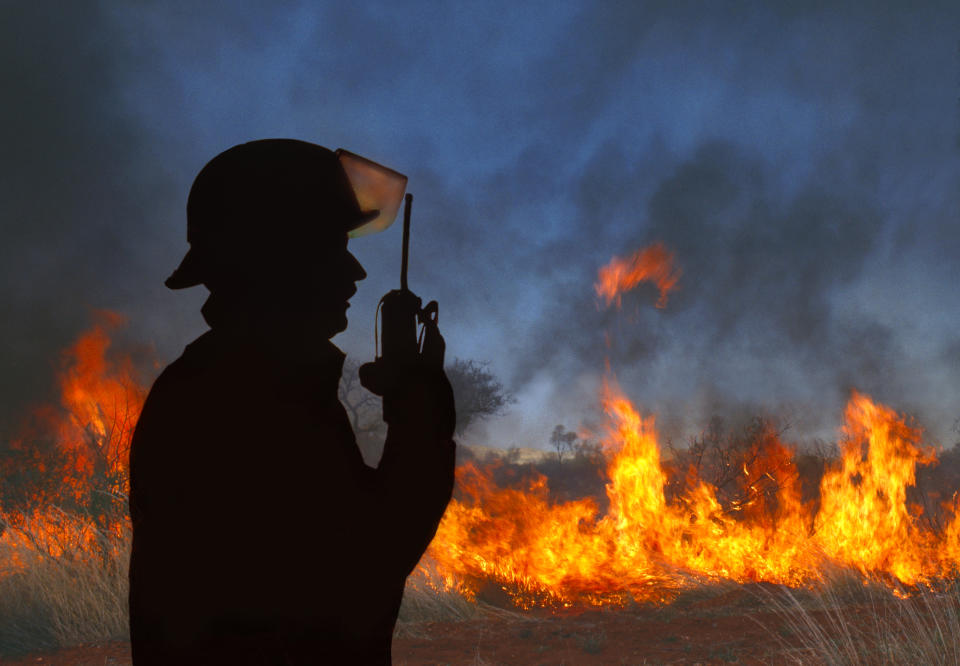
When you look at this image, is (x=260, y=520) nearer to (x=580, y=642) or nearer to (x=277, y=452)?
(x=277, y=452)

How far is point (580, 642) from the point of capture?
6922 mm

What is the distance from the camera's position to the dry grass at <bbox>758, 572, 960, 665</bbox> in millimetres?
5047

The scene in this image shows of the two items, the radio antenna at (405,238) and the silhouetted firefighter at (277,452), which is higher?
the radio antenna at (405,238)

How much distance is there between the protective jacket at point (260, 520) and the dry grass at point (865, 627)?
466cm

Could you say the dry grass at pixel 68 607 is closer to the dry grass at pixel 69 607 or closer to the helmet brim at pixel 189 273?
the dry grass at pixel 69 607

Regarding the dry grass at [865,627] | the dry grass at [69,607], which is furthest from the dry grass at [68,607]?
the dry grass at [865,627]

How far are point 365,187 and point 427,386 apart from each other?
1.96 feet

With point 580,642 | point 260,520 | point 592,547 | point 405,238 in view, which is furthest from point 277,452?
point 592,547

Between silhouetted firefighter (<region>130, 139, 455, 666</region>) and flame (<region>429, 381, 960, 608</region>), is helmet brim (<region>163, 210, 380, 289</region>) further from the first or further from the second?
flame (<region>429, 381, 960, 608</region>)

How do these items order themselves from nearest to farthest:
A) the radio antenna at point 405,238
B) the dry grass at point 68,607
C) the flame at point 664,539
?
the radio antenna at point 405,238
the dry grass at point 68,607
the flame at point 664,539

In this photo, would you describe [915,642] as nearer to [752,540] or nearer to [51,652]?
[752,540]

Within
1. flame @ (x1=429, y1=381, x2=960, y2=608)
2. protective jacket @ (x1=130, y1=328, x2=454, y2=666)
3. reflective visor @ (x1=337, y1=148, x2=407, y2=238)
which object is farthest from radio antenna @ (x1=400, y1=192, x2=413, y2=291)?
flame @ (x1=429, y1=381, x2=960, y2=608)

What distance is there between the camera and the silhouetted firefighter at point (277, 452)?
4.51 feet

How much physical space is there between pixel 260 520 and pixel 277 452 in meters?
0.14
